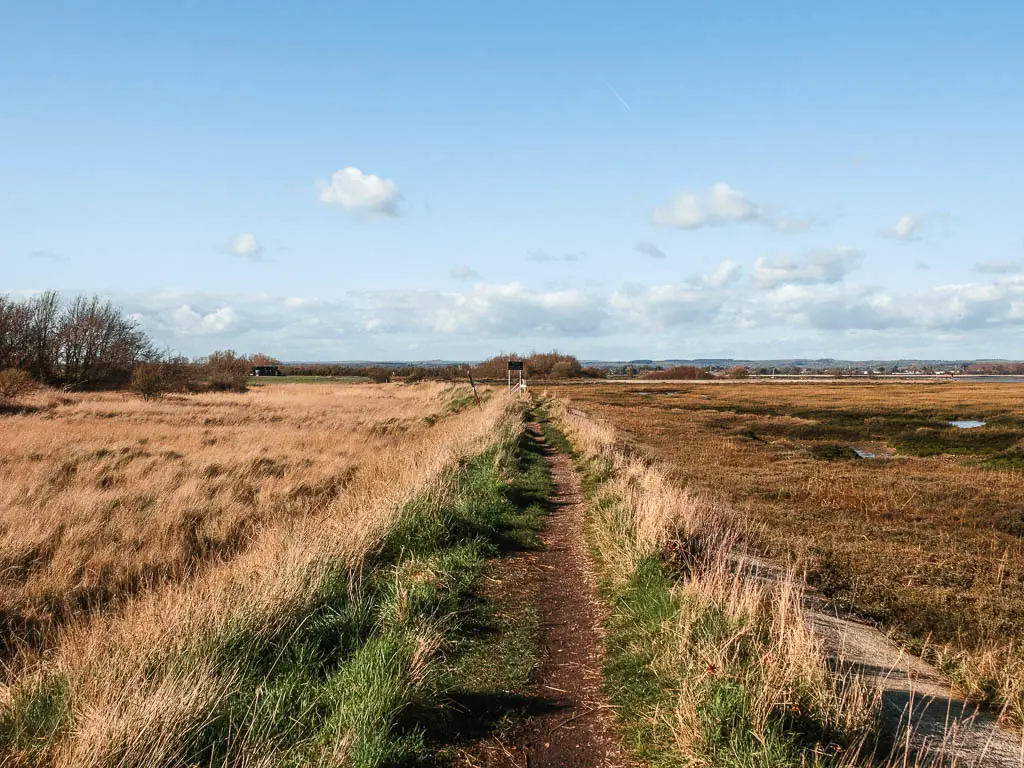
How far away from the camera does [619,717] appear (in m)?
4.49

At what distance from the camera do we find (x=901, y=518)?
44.5 feet

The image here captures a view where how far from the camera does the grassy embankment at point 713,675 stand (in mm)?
3742

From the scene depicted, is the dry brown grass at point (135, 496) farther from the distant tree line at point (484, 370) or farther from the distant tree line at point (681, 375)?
the distant tree line at point (681, 375)

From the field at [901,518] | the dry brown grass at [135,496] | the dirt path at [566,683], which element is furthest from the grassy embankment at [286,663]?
the field at [901,518]

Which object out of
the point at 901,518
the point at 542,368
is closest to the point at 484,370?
the point at 542,368

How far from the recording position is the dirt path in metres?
4.09

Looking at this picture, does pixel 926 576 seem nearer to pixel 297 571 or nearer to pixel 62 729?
pixel 297 571

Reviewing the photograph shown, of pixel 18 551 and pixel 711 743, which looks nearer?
pixel 711 743

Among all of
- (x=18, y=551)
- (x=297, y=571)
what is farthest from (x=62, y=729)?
(x=18, y=551)

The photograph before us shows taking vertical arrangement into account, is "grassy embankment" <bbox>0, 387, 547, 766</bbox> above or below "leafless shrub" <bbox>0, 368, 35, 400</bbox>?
below

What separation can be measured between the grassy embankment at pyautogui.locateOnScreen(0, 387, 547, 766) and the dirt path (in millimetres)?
272

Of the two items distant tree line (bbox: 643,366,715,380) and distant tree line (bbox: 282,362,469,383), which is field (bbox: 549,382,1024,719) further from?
distant tree line (bbox: 643,366,715,380)

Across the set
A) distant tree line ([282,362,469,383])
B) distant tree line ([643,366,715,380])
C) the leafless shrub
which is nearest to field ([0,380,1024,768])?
the leafless shrub

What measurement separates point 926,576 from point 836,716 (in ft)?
21.9
